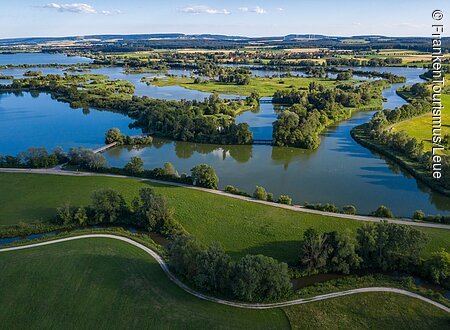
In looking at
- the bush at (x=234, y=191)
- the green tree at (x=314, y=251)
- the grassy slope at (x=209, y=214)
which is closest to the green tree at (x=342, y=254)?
the green tree at (x=314, y=251)

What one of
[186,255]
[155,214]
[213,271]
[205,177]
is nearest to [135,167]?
[205,177]

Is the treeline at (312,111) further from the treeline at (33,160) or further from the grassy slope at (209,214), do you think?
the treeline at (33,160)

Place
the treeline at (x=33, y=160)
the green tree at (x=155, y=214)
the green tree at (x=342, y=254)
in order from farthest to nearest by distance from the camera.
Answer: the treeline at (x=33, y=160), the green tree at (x=155, y=214), the green tree at (x=342, y=254)

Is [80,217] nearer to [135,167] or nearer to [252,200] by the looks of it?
[135,167]

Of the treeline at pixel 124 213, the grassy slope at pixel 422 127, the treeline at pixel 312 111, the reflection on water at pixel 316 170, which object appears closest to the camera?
the treeline at pixel 124 213

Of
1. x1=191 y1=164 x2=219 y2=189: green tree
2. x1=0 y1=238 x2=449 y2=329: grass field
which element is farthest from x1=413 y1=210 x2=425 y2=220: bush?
x1=191 y1=164 x2=219 y2=189: green tree

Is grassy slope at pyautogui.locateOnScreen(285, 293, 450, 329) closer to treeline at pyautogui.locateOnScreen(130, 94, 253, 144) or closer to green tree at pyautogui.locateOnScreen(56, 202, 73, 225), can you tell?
green tree at pyautogui.locateOnScreen(56, 202, 73, 225)

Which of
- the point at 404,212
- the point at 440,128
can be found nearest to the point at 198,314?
the point at 404,212
